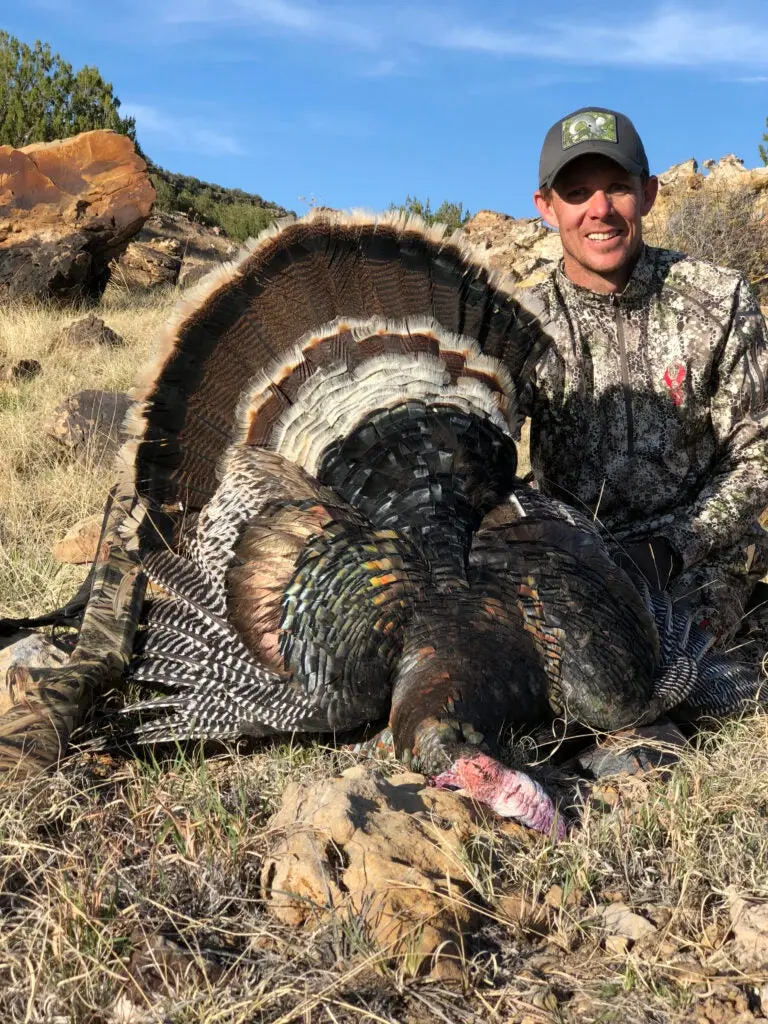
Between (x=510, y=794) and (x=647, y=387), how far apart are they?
9.04 ft

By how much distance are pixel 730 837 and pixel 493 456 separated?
1.60 metres

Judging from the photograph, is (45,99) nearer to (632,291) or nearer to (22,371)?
(22,371)

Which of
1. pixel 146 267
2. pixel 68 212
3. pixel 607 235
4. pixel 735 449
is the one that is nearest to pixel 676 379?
pixel 735 449

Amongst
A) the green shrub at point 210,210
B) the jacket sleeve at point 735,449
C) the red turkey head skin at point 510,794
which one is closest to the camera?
the red turkey head skin at point 510,794

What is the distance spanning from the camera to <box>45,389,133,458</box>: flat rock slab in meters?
6.57

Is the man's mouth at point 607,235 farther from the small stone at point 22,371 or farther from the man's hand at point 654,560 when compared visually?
the small stone at point 22,371

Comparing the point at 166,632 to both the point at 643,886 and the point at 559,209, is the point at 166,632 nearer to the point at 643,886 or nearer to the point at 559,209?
the point at 643,886

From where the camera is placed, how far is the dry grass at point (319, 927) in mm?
1834

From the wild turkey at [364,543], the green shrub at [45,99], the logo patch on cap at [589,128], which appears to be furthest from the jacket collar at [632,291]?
the green shrub at [45,99]

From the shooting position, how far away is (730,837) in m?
2.31

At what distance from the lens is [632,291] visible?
4480mm

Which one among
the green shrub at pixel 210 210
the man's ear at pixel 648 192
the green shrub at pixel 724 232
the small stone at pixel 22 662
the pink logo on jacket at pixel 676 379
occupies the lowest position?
the small stone at pixel 22 662

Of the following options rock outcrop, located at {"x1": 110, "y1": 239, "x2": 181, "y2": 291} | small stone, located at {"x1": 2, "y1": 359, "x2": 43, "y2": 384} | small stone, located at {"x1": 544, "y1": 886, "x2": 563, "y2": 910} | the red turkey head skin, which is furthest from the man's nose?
rock outcrop, located at {"x1": 110, "y1": 239, "x2": 181, "y2": 291}

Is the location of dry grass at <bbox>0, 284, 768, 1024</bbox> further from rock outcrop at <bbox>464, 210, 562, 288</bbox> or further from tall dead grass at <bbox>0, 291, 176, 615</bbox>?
rock outcrop at <bbox>464, 210, 562, 288</bbox>
